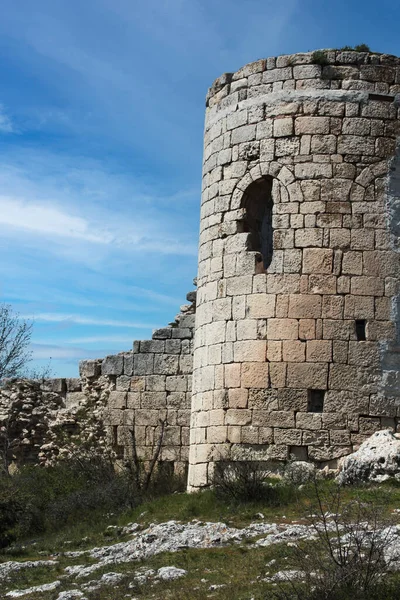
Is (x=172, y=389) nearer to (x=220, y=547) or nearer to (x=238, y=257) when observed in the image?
(x=238, y=257)

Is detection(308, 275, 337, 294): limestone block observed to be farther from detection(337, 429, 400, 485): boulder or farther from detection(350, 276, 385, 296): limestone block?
detection(337, 429, 400, 485): boulder

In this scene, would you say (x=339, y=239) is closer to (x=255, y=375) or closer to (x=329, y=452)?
(x=255, y=375)

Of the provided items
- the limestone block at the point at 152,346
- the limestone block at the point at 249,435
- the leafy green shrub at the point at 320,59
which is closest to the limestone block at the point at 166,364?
the limestone block at the point at 152,346

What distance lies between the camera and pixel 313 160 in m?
11.2

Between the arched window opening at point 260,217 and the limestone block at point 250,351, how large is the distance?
1063 millimetres

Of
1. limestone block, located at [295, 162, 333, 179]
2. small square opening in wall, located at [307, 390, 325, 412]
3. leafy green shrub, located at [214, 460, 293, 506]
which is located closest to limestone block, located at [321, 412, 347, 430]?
small square opening in wall, located at [307, 390, 325, 412]

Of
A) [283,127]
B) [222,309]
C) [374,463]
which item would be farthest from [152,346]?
[374,463]

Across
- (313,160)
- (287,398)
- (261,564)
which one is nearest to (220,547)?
(261,564)

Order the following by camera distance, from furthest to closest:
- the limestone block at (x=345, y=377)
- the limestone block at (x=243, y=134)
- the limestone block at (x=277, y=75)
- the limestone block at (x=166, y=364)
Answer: the limestone block at (x=166, y=364), the limestone block at (x=243, y=134), the limestone block at (x=277, y=75), the limestone block at (x=345, y=377)

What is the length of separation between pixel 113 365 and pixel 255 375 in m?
4.36

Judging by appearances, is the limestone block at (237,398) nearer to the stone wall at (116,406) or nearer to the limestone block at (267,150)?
the limestone block at (267,150)

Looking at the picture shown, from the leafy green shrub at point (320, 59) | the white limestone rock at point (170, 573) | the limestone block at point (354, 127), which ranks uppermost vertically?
the leafy green shrub at point (320, 59)

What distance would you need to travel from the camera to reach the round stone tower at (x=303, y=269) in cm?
1068

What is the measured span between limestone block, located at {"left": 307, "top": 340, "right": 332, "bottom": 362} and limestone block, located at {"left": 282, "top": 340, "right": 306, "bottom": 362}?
74 mm
